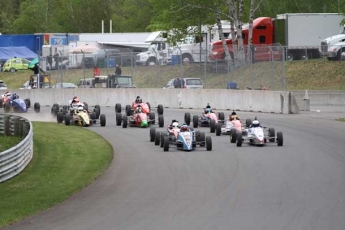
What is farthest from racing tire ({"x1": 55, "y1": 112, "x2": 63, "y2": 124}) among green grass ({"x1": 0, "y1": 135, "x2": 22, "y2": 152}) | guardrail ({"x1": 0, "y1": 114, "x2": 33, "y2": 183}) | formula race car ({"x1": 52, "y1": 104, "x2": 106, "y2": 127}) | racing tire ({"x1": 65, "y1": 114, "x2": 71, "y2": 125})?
guardrail ({"x1": 0, "y1": 114, "x2": 33, "y2": 183})

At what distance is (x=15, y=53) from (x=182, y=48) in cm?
1916

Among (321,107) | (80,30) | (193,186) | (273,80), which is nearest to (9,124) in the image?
(193,186)

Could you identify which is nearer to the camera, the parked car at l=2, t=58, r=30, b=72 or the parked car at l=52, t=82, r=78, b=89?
the parked car at l=52, t=82, r=78, b=89

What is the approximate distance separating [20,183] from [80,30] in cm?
8770

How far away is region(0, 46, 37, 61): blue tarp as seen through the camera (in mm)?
75562

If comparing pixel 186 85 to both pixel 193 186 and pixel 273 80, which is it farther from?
pixel 193 186

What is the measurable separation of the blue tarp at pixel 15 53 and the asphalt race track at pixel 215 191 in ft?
165

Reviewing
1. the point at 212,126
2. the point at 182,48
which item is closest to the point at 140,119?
the point at 212,126

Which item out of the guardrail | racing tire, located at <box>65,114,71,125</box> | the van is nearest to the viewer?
the guardrail

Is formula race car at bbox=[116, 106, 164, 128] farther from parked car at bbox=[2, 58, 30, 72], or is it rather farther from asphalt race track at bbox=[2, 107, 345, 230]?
parked car at bbox=[2, 58, 30, 72]

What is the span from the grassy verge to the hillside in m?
15.1

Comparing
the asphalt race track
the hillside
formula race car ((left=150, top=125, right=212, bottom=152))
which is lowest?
the asphalt race track

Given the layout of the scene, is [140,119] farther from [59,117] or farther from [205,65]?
[205,65]

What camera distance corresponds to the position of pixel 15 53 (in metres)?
75.7
